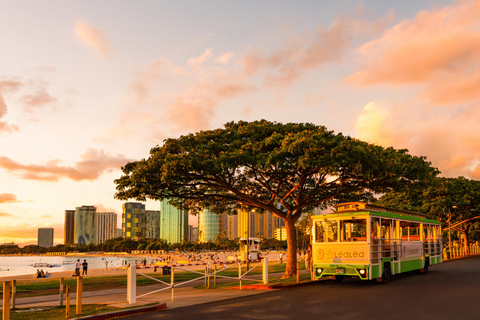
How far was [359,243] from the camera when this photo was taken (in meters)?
19.2

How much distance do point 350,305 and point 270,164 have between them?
30.0 ft

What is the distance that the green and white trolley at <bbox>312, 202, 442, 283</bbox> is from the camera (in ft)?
63.0

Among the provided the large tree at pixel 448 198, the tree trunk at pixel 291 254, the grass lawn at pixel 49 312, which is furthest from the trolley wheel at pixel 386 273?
the large tree at pixel 448 198

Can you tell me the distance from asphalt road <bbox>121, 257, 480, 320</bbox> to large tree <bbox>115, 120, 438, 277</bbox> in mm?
6156

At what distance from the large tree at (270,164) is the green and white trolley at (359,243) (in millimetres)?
2370

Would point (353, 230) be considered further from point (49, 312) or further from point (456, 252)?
point (456, 252)

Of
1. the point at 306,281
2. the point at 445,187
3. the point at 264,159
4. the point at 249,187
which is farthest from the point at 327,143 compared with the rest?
the point at 445,187

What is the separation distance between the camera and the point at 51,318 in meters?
12.9

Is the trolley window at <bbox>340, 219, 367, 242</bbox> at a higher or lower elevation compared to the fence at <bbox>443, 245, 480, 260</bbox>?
higher

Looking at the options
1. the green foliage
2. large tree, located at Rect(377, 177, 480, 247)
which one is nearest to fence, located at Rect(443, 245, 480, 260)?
large tree, located at Rect(377, 177, 480, 247)

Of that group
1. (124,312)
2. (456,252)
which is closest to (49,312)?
(124,312)

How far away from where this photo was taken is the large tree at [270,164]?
21250 millimetres

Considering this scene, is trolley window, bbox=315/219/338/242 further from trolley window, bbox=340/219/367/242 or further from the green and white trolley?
trolley window, bbox=340/219/367/242

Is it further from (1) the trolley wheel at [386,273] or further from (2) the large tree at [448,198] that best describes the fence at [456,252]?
(1) the trolley wheel at [386,273]
